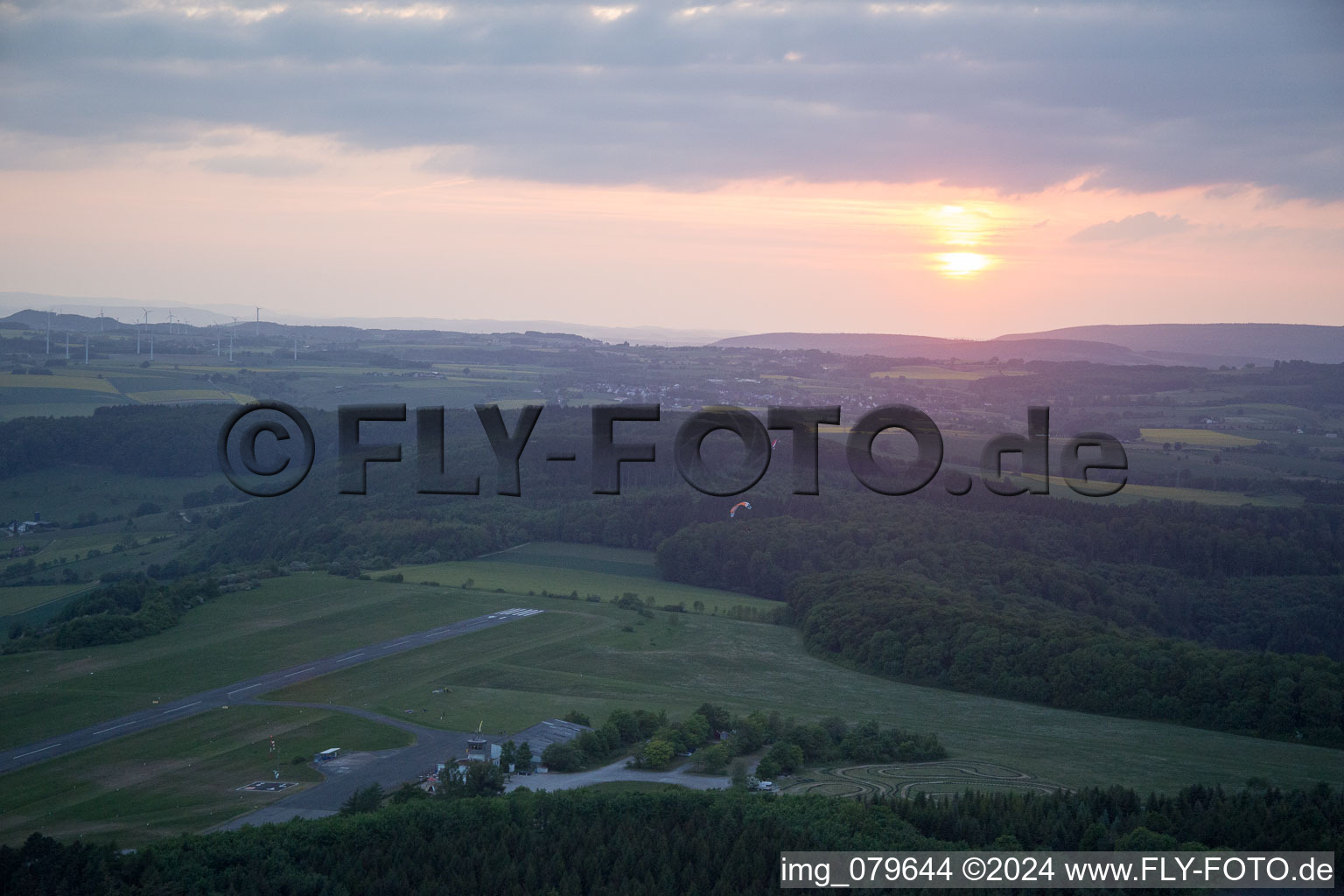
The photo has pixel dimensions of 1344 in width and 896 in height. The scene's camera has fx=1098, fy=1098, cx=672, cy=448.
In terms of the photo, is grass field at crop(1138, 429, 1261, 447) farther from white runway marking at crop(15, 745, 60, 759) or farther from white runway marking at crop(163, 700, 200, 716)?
white runway marking at crop(15, 745, 60, 759)

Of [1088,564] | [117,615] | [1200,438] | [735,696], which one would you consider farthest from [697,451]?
[1200,438]

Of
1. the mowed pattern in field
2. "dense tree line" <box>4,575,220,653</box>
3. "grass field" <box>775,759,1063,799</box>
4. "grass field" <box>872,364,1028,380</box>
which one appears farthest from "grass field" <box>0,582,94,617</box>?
"grass field" <box>872,364,1028,380</box>

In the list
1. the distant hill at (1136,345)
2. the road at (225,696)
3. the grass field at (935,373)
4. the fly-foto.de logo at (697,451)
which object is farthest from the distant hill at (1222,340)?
the road at (225,696)

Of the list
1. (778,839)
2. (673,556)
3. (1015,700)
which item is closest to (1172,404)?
(673,556)

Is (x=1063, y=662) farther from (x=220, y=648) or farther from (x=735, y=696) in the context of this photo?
(x=220, y=648)

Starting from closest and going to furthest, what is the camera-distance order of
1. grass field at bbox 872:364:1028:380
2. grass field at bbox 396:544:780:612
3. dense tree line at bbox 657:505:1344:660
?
dense tree line at bbox 657:505:1344:660, grass field at bbox 396:544:780:612, grass field at bbox 872:364:1028:380
